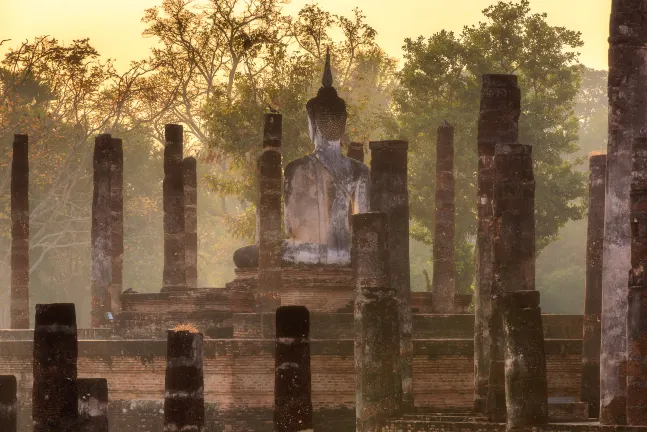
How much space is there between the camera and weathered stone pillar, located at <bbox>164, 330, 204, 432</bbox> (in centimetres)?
1362

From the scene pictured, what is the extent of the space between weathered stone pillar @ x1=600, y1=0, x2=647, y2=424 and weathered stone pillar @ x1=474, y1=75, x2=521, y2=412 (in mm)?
2228

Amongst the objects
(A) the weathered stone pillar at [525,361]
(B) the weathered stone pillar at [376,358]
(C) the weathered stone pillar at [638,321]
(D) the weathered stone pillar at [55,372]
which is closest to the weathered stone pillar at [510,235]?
(B) the weathered stone pillar at [376,358]

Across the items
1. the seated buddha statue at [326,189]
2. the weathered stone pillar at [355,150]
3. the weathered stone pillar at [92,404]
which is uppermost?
the weathered stone pillar at [355,150]

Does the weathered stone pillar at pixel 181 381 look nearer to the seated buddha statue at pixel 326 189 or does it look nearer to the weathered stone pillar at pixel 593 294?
the weathered stone pillar at pixel 593 294

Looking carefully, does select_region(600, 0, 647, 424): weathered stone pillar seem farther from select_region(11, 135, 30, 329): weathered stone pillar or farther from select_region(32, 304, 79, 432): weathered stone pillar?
select_region(11, 135, 30, 329): weathered stone pillar

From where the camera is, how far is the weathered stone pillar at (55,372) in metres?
13.2

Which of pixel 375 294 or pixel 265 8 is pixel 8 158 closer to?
pixel 265 8

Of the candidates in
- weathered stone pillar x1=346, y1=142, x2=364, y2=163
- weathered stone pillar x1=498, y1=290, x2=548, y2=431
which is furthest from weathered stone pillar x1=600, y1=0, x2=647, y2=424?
weathered stone pillar x1=346, y1=142, x2=364, y2=163

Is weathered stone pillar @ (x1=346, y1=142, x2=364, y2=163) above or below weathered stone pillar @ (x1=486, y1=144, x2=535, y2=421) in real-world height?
above

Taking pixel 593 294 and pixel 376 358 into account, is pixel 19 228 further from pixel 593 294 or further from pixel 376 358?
pixel 376 358

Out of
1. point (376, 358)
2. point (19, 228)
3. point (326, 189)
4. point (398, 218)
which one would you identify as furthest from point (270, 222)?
point (376, 358)

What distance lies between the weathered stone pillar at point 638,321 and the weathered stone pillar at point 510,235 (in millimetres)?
1786

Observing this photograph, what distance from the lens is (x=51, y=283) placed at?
164 feet

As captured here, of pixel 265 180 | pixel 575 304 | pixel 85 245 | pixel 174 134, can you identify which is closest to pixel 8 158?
pixel 85 245
